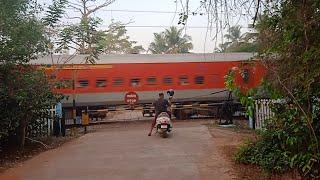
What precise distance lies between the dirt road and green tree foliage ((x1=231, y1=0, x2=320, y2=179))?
5.08 feet

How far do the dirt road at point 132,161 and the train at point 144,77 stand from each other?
9.79m

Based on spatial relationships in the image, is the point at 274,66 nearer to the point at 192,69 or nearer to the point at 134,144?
the point at 134,144

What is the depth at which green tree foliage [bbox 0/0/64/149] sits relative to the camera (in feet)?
36.2

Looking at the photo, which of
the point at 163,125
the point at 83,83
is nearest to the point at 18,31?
the point at 163,125

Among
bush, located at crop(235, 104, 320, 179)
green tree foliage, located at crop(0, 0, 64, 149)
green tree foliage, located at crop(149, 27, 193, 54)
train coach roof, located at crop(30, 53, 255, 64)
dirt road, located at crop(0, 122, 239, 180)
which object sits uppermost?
green tree foliage, located at crop(149, 27, 193, 54)

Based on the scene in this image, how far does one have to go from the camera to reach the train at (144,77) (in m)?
22.9

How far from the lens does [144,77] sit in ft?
76.7

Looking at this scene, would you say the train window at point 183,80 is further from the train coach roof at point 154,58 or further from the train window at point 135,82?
the train window at point 135,82

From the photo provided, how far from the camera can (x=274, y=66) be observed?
20.6 ft

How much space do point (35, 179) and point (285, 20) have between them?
17.0 ft

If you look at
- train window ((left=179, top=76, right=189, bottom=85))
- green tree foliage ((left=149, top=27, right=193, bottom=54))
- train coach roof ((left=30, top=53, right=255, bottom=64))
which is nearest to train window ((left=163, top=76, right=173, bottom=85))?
train window ((left=179, top=76, right=189, bottom=85))

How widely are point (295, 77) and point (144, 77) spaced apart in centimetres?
1781

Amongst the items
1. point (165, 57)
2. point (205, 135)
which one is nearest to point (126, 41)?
point (165, 57)

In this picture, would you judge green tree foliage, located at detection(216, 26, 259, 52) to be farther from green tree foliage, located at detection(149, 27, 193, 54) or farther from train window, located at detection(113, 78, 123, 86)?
green tree foliage, located at detection(149, 27, 193, 54)
